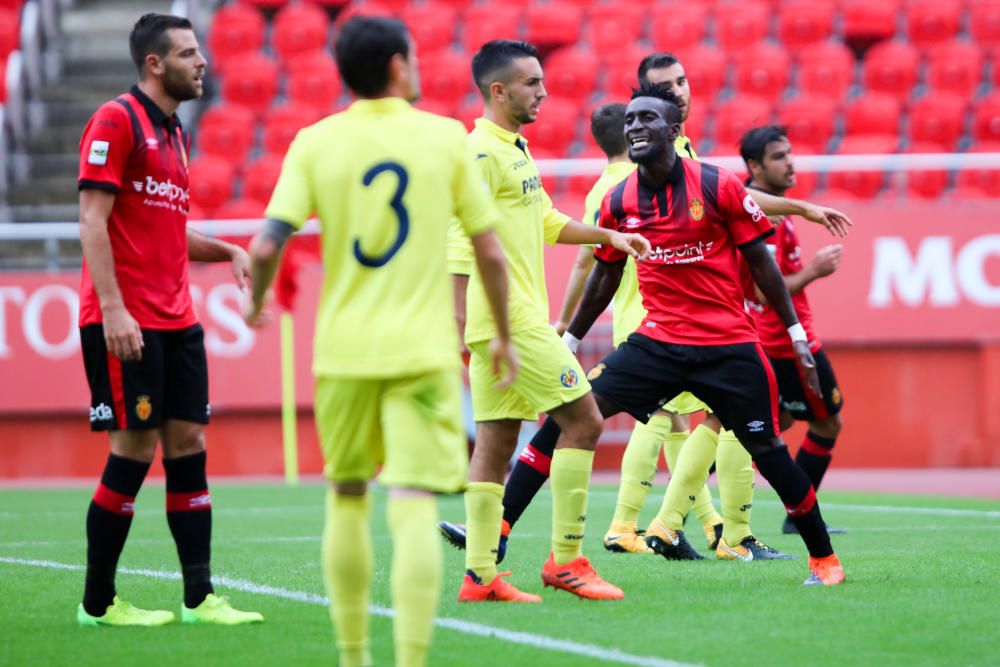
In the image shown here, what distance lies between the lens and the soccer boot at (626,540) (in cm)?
796

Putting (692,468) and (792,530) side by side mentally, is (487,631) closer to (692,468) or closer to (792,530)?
(692,468)

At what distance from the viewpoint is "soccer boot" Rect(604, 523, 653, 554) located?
313 inches

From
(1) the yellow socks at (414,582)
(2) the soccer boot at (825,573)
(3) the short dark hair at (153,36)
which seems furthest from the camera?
(2) the soccer boot at (825,573)

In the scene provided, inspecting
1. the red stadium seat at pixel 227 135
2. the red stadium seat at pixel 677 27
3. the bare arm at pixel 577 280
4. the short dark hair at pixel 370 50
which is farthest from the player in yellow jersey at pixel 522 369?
the red stadium seat at pixel 677 27

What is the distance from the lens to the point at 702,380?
6.33 m

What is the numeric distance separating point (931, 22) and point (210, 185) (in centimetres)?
892

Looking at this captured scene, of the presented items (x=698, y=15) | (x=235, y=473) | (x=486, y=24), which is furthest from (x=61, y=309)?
(x=698, y=15)

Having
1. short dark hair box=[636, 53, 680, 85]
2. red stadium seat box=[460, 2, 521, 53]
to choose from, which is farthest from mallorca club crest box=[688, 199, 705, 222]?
red stadium seat box=[460, 2, 521, 53]

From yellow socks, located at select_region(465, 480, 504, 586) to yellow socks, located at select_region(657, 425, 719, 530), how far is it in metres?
1.88

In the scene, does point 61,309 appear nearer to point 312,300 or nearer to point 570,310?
point 312,300

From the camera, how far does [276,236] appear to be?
13.3 feet

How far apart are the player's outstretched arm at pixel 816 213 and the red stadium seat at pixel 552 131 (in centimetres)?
963

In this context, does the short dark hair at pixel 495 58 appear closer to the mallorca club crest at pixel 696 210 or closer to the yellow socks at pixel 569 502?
the mallorca club crest at pixel 696 210

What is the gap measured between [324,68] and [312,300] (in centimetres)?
456
